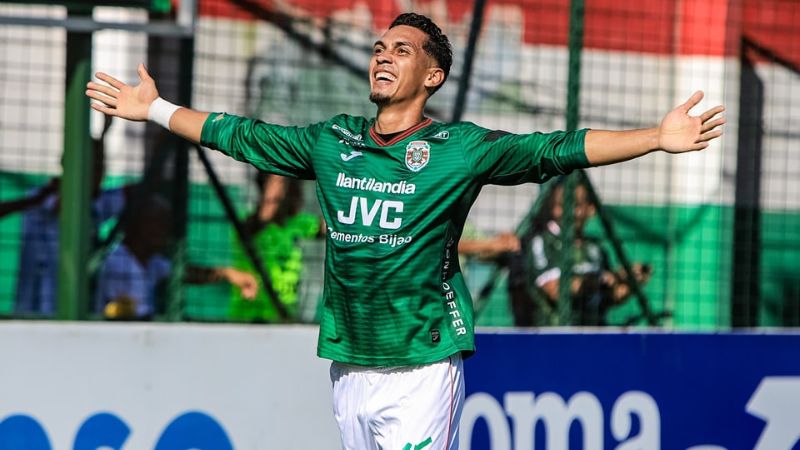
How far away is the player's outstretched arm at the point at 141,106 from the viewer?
15.4 feet

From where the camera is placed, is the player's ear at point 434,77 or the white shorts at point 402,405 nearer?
the white shorts at point 402,405

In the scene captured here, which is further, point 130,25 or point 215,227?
point 215,227

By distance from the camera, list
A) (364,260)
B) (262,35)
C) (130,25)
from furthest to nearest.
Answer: (262,35), (130,25), (364,260)

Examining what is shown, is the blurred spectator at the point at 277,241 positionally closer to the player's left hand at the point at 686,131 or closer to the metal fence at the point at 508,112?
the metal fence at the point at 508,112

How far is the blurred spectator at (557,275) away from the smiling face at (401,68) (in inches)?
111

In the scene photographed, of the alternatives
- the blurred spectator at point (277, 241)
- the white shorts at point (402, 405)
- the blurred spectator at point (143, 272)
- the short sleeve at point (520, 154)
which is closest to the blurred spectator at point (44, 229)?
the blurred spectator at point (143, 272)

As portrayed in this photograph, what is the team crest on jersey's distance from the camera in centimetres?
439

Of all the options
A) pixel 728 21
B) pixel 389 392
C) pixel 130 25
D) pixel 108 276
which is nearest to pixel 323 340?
pixel 389 392

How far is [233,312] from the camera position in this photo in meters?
7.60

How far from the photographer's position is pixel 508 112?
332 inches

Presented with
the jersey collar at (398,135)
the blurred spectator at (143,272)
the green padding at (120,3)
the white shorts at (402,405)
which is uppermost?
the green padding at (120,3)

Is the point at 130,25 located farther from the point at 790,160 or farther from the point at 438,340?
the point at 790,160

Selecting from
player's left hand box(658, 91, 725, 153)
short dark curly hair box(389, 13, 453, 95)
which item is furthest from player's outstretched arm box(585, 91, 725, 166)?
short dark curly hair box(389, 13, 453, 95)

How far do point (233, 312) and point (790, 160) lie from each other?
11.8 ft
